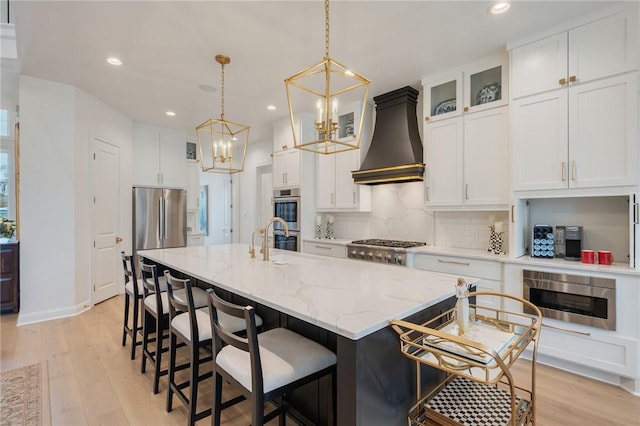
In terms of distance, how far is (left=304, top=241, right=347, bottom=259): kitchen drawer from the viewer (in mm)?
4230

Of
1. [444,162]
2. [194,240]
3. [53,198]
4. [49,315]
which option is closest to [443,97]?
[444,162]

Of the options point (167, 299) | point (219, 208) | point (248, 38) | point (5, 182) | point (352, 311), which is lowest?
point (167, 299)

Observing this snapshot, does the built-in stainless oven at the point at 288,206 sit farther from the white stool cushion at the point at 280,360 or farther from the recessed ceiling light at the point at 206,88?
the white stool cushion at the point at 280,360

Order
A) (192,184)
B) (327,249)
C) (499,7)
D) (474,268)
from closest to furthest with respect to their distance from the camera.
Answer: (499,7), (474,268), (327,249), (192,184)

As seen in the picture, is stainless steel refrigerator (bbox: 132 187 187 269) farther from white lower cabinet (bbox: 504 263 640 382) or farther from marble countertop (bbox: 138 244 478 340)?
white lower cabinet (bbox: 504 263 640 382)

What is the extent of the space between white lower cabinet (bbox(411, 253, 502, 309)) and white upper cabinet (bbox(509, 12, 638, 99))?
1565 mm

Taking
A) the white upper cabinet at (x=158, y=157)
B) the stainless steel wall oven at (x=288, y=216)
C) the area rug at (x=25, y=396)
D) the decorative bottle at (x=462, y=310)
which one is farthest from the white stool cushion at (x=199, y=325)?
the white upper cabinet at (x=158, y=157)

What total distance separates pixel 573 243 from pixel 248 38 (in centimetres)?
333

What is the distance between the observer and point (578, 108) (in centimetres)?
249

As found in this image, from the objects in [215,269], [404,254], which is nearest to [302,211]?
[404,254]

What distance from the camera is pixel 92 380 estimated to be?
2.41 metres

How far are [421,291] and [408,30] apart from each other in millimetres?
2218

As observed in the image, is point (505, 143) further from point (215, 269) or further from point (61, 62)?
point (61, 62)

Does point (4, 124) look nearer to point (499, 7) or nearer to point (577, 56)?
point (499, 7)
